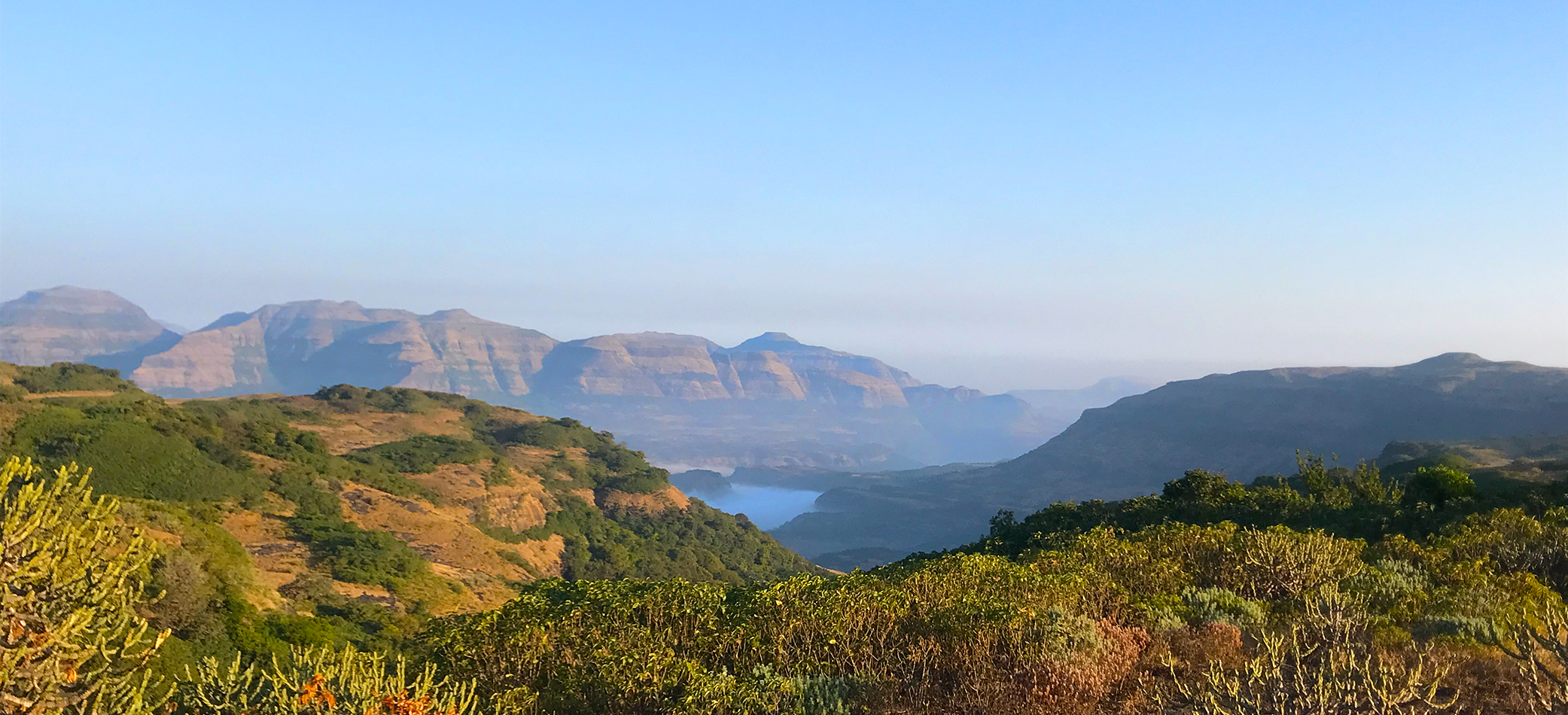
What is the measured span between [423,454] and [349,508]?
113ft

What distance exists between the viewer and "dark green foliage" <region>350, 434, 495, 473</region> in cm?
9925

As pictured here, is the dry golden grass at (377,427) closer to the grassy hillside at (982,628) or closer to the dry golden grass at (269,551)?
the dry golden grass at (269,551)

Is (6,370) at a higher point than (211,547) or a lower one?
higher

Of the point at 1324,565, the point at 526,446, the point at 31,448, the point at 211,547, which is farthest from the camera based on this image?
the point at 526,446

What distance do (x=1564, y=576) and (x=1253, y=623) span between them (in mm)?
10303

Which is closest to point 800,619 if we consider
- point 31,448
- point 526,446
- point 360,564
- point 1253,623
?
point 1253,623

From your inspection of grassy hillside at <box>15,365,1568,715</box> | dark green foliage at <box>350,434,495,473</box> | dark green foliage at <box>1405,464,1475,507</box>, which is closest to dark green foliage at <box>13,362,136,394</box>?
dark green foliage at <box>350,434,495,473</box>

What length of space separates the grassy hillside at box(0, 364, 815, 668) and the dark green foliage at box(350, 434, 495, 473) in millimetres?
384

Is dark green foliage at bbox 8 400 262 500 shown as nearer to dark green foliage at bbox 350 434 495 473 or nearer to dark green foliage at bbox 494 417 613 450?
dark green foliage at bbox 350 434 495 473

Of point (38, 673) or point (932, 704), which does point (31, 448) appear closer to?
point (38, 673)

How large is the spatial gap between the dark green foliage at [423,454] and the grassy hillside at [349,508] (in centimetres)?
38

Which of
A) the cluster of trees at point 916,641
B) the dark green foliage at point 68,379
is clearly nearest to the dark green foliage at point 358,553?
the cluster of trees at point 916,641

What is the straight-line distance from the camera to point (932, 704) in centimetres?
1184

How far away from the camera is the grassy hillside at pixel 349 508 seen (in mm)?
38938
